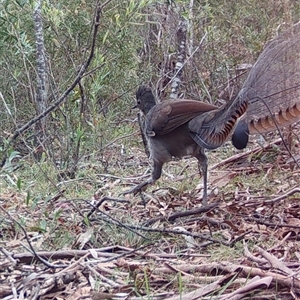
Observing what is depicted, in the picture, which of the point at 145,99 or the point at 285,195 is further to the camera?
the point at 145,99

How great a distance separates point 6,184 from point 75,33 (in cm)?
186

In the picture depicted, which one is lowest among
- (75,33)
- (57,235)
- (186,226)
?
(186,226)

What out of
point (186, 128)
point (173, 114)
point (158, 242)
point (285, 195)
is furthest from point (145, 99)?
point (158, 242)

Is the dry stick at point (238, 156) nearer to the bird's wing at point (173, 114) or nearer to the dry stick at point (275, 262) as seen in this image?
the bird's wing at point (173, 114)

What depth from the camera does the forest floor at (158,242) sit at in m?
2.66

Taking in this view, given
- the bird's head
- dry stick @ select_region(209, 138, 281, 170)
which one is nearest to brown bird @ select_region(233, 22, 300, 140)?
the bird's head

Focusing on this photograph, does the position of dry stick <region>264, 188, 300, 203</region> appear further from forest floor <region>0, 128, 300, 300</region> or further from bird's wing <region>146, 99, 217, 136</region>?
bird's wing <region>146, 99, 217, 136</region>

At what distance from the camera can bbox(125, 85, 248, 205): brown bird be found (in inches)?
157

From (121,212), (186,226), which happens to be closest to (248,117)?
(186,226)

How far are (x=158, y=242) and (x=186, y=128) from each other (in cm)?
124

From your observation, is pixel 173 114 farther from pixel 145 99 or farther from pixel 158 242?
pixel 158 242

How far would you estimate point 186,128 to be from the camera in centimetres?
440

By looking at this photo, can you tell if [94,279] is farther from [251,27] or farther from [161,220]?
[251,27]

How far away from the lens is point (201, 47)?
27.0ft
